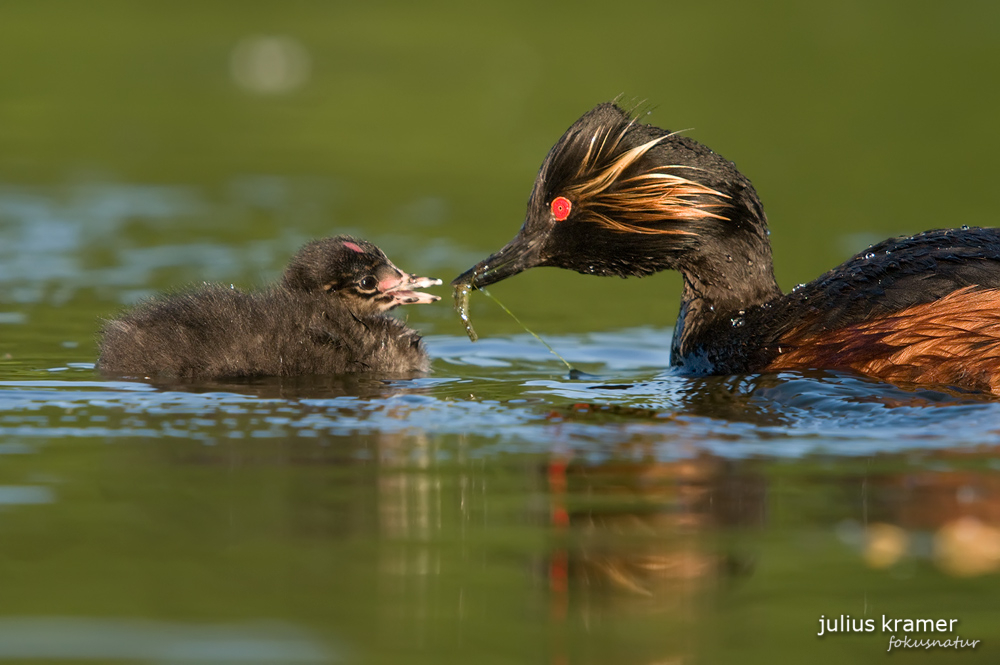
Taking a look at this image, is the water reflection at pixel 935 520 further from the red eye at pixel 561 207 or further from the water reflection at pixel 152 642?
the red eye at pixel 561 207

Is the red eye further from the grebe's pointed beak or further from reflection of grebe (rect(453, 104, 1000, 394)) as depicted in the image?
the grebe's pointed beak

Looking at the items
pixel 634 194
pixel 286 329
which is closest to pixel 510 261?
pixel 634 194

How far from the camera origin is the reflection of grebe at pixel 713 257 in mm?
7648

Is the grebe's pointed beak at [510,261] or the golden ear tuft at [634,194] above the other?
the golden ear tuft at [634,194]

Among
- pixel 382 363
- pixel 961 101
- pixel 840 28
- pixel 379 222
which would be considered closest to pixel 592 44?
pixel 840 28

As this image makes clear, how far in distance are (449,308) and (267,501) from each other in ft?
21.9

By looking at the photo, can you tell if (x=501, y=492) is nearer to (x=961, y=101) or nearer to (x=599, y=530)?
(x=599, y=530)

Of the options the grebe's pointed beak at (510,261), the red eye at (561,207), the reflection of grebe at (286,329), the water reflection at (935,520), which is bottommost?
the water reflection at (935,520)

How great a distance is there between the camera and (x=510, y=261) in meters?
8.82

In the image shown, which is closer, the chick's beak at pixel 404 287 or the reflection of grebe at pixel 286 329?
the reflection of grebe at pixel 286 329

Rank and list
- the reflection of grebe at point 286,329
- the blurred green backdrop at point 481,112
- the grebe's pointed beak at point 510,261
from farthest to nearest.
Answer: the blurred green backdrop at point 481,112 < the grebe's pointed beak at point 510,261 < the reflection of grebe at point 286,329

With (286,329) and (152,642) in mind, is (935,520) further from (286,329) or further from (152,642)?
(286,329)

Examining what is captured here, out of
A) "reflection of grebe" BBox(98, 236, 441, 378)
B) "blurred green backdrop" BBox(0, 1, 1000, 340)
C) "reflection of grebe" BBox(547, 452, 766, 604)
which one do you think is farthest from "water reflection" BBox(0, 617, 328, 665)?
"blurred green backdrop" BBox(0, 1, 1000, 340)

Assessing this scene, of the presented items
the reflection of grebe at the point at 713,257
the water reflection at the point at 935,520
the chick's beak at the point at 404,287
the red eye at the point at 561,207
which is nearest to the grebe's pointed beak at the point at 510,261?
the reflection of grebe at the point at 713,257
